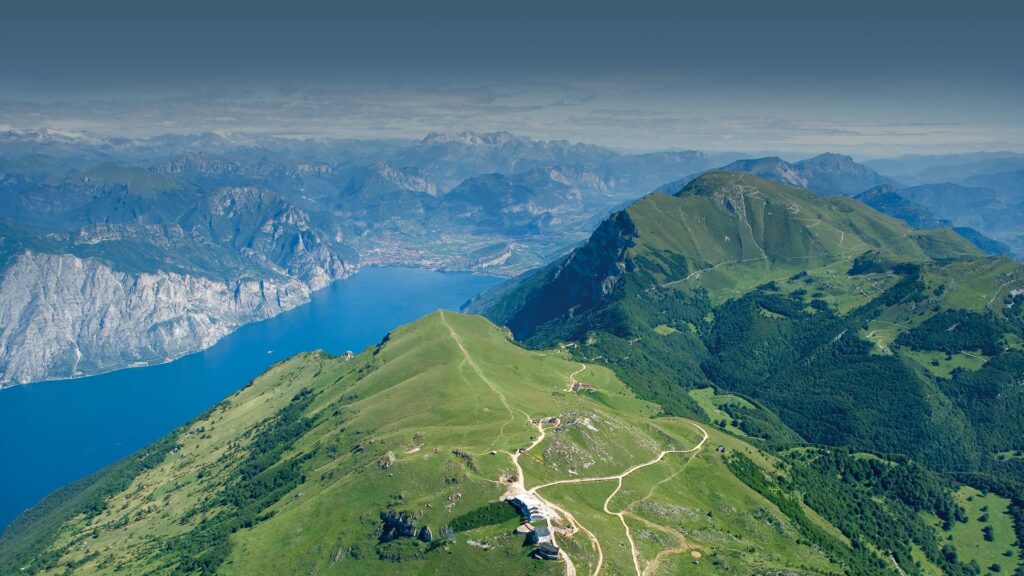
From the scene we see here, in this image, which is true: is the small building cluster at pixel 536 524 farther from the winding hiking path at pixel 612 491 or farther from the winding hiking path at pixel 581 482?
the winding hiking path at pixel 612 491

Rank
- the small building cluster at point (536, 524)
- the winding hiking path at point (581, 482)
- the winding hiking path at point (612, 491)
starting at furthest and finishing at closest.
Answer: the winding hiking path at point (612, 491)
the winding hiking path at point (581, 482)
the small building cluster at point (536, 524)

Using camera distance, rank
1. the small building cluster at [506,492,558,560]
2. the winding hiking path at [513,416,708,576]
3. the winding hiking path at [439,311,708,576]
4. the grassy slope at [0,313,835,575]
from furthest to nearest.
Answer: the grassy slope at [0,313,835,575] < the winding hiking path at [513,416,708,576] < the winding hiking path at [439,311,708,576] < the small building cluster at [506,492,558,560]

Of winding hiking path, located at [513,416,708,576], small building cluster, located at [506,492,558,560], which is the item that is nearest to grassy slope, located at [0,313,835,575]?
winding hiking path, located at [513,416,708,576]

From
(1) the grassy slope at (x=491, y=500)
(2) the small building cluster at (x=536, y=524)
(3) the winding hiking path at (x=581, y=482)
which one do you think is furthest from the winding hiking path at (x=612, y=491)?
(2) the small building cluster at (x=536, y=524)

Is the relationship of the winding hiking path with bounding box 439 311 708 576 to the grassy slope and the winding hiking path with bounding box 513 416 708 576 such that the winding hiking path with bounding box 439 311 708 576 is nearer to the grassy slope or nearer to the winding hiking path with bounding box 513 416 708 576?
the winding hiking path with bounding box 513 416 708 576

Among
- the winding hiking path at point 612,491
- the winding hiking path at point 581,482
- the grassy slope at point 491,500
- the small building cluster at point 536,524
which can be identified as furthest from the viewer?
the grassy slope at point 491,500

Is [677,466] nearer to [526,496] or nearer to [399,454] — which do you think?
[526,496]

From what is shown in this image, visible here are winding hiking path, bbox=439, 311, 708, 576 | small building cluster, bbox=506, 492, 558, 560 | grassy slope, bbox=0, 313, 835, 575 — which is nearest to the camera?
small building cluster, bbox=506, 492, 558, 560

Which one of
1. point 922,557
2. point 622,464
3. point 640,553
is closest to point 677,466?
point 622,464

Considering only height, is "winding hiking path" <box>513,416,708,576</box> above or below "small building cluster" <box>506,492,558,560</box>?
below

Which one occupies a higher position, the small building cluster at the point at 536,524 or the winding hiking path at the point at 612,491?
the small building cluster at the point at 536,524

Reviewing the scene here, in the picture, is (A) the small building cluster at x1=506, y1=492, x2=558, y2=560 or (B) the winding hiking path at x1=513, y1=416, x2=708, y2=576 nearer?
(A) the small building cluster at x1=506, y1=492, x2=558, y2=560
